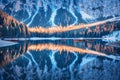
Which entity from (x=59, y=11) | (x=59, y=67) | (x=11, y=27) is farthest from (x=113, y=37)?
(x=59, y=67)

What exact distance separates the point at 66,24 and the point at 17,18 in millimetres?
6828

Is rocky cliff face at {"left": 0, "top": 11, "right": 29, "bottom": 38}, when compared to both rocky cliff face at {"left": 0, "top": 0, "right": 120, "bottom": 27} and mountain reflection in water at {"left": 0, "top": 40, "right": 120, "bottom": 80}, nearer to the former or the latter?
rocky cliff face at {"left": 0, "top": 0, "right": 120, "bottom": 27}

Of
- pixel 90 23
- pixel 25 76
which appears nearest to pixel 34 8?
pixel 90 23

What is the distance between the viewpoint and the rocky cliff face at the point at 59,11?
121 feet

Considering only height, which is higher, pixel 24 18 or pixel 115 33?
pixel 24 18

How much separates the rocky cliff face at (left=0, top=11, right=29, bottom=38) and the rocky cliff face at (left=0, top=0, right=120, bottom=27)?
0.83 metres

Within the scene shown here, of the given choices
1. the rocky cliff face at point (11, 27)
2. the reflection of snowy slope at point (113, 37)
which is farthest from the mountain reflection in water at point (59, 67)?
the reflection of snowy slope at point (113, 37)

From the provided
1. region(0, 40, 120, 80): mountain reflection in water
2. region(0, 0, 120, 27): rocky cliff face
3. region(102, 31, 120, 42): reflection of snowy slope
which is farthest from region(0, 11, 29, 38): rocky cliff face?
region(0, 40, 120, 80): mountain reflection in water

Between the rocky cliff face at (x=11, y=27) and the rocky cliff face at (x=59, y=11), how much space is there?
0.83m

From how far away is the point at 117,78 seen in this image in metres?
6.02

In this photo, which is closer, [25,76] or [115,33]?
[25,76]

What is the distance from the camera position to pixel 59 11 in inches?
1510

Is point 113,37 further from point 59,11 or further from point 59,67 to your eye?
point 59,67

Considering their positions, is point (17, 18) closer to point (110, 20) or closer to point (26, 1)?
point (26, 1)
